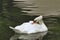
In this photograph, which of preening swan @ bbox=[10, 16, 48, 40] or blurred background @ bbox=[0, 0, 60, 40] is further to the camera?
blurred background @ bbox=[0, 0, 60, 40]

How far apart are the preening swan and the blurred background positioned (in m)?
0.10

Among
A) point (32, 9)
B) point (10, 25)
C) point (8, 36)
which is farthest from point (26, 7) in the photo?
point (8, 36)

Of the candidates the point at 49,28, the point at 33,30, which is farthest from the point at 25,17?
the point at 33,30

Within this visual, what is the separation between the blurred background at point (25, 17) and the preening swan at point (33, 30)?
0.10m

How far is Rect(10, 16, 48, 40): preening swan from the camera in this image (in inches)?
122

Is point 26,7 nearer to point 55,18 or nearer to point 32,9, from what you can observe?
point 32,9

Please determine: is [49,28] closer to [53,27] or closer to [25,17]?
[53,27]

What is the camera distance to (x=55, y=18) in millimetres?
3834

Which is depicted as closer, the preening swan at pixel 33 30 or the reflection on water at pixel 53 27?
the preening swan at pixel 33 30

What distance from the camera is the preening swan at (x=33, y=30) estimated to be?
3.11 m

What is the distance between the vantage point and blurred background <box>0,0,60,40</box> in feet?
10.9

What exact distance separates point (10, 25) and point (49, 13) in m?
0.80

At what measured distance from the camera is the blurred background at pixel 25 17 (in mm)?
3322

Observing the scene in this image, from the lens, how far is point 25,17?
3770 millimetres
